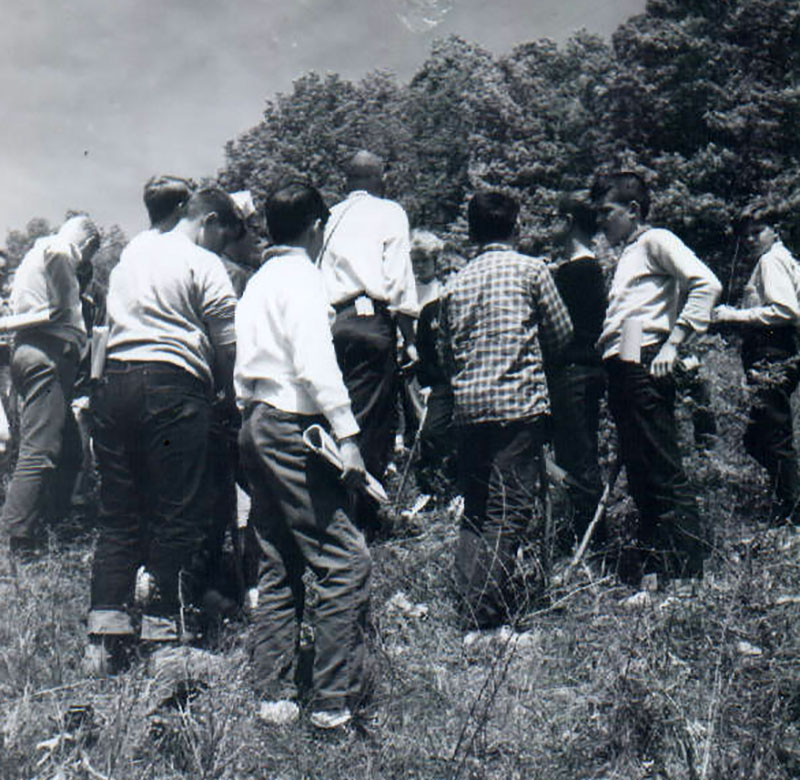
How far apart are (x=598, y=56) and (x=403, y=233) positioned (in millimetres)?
36647

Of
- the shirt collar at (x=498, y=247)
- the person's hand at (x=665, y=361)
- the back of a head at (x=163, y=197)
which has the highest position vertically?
the back of a head at (x=163, y=197)

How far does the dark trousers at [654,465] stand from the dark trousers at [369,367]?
114cm

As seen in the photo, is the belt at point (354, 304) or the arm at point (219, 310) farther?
the belt at point (354, 304)

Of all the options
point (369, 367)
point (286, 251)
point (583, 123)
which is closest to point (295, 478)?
point (286, 251)

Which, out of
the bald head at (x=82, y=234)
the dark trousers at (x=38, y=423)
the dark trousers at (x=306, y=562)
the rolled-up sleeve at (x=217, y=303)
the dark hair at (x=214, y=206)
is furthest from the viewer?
the bald head at (x=82, y=234)

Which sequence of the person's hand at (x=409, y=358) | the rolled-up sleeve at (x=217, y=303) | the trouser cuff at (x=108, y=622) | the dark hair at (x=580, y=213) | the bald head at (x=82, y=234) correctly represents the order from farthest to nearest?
the bald head at (x=82, y=234), the person's hand at (x=409, y=358), the dark hair at (x=580, y=213), the rolled-up sleeve at (x=217, y=303), the trouser cuff at (x=108, y=622)

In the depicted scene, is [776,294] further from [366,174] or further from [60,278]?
[60,278]

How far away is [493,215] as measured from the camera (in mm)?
3768

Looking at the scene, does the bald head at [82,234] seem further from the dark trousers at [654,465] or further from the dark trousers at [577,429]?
the dark trousers at [654,465]

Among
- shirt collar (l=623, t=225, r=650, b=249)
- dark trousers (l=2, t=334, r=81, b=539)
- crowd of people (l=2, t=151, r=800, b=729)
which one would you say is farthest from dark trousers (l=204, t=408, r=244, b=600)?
shirt collar (l=623, t=225, r=650, b=249)

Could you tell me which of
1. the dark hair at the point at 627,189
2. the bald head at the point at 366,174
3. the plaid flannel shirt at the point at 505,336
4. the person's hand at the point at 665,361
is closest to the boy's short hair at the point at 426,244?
the bald head at the point at 366,174

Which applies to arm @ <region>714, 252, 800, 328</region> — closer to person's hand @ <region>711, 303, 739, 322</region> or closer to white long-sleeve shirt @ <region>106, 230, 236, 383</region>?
person's hand @ <region>711, 303, 739, 322</region>

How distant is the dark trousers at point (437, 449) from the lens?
530 cm

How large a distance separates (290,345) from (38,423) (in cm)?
264
